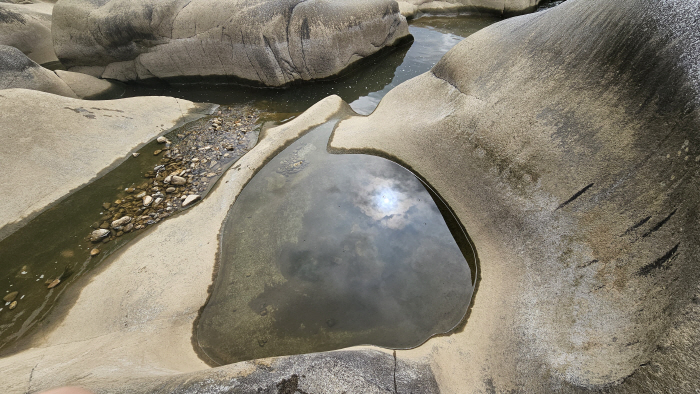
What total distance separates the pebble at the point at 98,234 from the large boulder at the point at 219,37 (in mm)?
3992

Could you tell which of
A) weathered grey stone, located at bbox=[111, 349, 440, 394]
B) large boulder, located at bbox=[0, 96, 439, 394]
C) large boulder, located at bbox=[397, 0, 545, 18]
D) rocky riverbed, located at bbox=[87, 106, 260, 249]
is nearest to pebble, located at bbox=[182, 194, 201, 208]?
rocky riverbed, located at bbox=[87, 106, 260, 249]

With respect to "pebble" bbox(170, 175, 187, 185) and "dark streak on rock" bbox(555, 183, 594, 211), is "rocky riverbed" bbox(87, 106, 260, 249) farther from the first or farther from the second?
"dark streak on rock" bbox(555, 183, 594, 211)

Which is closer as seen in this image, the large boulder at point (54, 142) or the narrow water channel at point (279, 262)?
the narrow water channel at point (279, 262)

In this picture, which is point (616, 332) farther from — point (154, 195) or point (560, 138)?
point (154, 195)

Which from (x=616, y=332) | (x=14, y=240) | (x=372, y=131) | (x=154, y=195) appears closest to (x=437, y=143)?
(x=372, y=131)

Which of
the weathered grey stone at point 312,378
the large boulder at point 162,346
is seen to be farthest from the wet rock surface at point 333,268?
the weathered grey stone at point 312,378

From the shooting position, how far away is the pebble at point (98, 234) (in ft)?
10.3

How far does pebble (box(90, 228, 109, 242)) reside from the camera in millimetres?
3137

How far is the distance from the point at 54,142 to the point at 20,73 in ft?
6.87

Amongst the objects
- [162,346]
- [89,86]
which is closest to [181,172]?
[162,346]

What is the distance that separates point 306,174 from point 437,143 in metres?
1.46

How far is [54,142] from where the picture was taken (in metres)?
3.91

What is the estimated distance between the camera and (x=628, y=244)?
6.81 feet

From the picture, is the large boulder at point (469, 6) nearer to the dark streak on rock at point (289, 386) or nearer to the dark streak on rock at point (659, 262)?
the dark streak on rock at point (659, 262)
